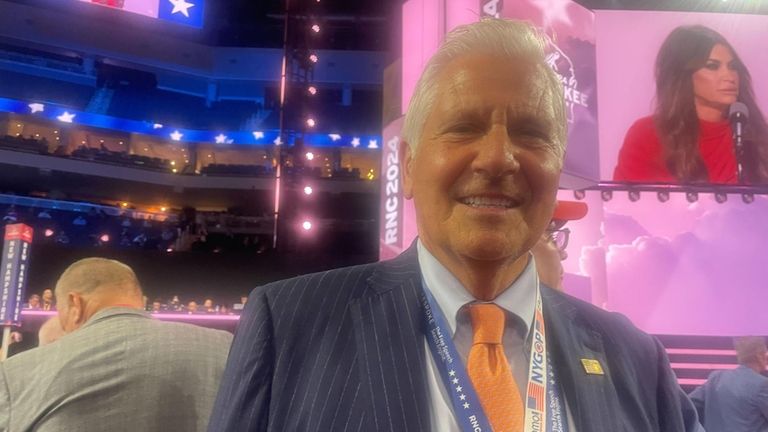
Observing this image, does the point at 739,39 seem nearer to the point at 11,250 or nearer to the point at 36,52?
the point at 11,250

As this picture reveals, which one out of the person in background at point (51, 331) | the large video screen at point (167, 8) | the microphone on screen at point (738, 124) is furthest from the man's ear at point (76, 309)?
the large video screen at point (167, 8)

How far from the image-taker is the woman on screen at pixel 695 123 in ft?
18.0

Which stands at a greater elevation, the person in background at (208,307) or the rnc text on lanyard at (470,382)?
the rnc text on lanyard at (470,382)

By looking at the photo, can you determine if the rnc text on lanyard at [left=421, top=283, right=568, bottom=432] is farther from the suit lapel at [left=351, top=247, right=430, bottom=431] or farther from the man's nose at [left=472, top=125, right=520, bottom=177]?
the man's nose at [left=472, top=125, right=520, bottom=177]

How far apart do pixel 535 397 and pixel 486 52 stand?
1.74ft

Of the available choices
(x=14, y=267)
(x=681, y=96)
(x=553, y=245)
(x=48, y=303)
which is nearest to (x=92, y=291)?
(x=553, y=245)

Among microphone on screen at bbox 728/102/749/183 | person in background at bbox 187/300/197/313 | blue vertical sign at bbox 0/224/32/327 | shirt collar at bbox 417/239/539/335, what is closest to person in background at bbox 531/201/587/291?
shirt collar at bbox 417/239/539/335

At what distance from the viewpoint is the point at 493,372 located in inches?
37.7

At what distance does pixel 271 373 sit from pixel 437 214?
13.3 inches

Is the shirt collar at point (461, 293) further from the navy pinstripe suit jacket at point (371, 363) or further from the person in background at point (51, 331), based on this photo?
the person in background at point (51, 331)

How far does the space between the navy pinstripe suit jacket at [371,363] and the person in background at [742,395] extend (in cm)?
355

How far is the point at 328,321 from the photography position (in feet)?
3.22

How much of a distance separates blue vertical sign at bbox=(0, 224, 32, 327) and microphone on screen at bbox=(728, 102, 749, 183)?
6.57 m

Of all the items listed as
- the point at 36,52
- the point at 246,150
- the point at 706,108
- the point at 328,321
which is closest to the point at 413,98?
the point at 328,321
